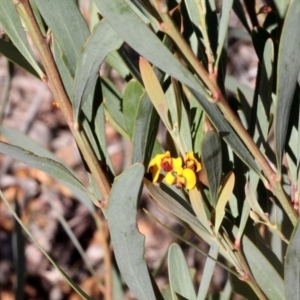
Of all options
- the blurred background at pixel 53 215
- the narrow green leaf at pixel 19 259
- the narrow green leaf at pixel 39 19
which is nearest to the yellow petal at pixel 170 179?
the narrow green leaf at pixel 39 19

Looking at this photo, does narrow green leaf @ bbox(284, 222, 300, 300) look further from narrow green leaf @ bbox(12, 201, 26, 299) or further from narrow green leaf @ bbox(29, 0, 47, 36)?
narrow green leaf @ bbox(12, 201, 26, 299)

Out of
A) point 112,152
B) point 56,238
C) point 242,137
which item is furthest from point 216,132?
point 112,152

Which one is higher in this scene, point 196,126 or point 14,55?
point 14,55

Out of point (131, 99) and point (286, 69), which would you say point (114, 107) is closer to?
point (131, 99)

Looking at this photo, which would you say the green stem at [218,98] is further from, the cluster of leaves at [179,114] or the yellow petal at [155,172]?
the yellow petal at [155,172]

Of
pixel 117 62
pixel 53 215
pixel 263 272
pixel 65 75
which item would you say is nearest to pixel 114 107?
pixel 117 62

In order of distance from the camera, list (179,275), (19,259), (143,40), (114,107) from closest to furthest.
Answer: (143,40) < (179,275) < (114,107) < (19,259)
